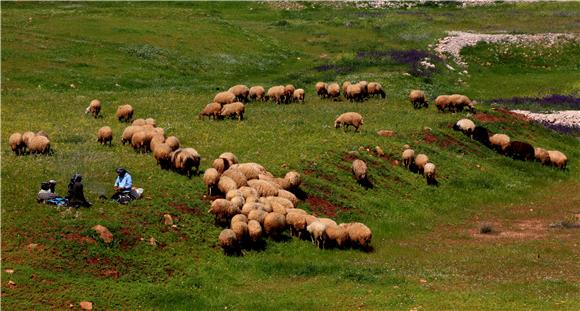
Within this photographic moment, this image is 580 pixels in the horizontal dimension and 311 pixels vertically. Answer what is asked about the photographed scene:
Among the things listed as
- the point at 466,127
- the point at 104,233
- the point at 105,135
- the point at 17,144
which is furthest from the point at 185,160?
the point at 466,127

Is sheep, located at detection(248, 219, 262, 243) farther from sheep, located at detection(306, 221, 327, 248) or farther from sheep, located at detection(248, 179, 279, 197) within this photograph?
sheep, located at detection(248, 179, 279, 197)

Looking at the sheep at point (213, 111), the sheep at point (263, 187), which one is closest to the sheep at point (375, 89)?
the sheep at point (213, 111)

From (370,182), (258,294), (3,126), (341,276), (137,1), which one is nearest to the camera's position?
(258,294)

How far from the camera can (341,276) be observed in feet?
95.3

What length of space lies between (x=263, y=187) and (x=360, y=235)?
15.8 feet

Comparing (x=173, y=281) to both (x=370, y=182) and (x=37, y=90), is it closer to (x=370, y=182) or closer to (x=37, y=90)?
(x=370, y=182)

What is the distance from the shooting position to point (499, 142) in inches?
1944

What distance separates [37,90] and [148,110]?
38.1 ft

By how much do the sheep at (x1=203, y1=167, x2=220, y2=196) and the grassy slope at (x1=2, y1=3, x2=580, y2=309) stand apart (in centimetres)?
58

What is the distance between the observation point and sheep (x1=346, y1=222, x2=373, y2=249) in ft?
107

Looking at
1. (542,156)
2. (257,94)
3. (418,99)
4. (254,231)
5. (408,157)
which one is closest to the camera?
(254,231)

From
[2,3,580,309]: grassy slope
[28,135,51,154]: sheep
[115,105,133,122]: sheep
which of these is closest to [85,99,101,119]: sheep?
[2,3,580,309]: grassy slope

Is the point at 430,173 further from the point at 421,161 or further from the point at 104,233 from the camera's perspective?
the point at 104,233

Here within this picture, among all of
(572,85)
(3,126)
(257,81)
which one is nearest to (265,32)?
(257,81)
